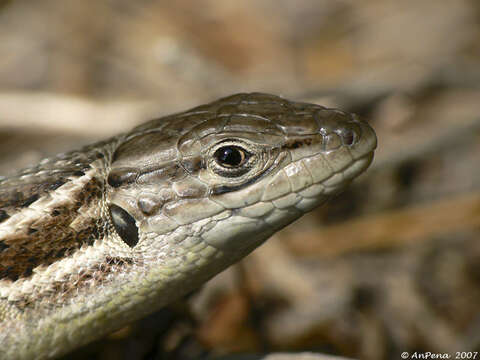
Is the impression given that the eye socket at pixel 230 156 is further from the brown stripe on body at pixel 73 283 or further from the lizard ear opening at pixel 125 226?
the brown stripe on body at pixel 73 283

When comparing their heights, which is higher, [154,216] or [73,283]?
[154,216]

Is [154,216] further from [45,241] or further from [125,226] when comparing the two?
[45,241]

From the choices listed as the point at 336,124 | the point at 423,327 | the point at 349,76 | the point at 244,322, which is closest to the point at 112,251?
the point at 336,124

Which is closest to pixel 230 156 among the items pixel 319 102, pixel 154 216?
pixel 154 216

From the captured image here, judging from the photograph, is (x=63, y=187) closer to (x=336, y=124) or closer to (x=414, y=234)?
(x=336, y=124)

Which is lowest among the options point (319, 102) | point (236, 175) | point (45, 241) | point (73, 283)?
point (73, 283)

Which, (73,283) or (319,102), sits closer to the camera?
(73,283)

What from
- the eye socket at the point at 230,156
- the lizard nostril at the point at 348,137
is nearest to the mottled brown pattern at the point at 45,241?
the eye socket at the point at 230,156
